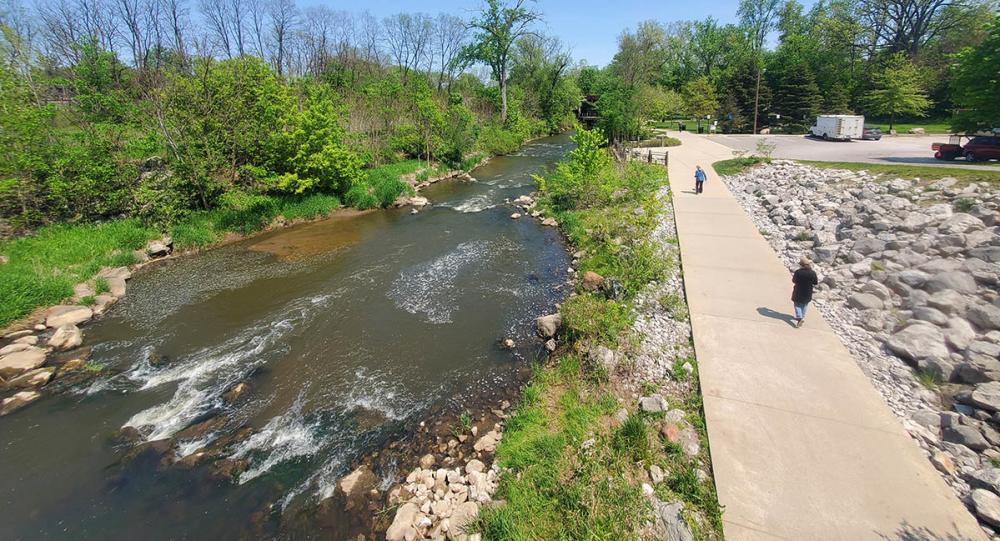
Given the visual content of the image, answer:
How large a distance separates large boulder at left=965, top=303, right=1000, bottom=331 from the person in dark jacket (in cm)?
274

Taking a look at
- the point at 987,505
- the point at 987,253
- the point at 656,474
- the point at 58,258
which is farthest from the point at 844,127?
the point at 58,258

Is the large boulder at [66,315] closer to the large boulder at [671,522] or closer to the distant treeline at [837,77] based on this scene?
the large boulder at [671,522]

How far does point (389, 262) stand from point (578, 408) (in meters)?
10.3

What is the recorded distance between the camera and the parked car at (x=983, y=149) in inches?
735

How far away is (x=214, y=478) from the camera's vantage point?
6.93 m

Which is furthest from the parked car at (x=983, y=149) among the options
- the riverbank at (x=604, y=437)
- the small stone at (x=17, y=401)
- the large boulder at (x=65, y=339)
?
the large boulder at (x=65, y=339)

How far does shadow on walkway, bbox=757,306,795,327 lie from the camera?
347 inches

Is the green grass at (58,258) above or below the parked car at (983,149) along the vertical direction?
below

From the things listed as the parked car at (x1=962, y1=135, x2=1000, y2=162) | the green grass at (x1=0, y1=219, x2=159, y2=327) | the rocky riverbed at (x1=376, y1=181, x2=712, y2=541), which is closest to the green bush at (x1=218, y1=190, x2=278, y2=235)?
the green grass at (x1=0, y1=219, x2=159, y2=327)

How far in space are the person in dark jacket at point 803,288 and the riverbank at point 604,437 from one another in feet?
7.05

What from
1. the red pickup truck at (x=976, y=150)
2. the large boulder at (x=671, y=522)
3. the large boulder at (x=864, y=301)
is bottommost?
the large boulder at (x=671, y=522)

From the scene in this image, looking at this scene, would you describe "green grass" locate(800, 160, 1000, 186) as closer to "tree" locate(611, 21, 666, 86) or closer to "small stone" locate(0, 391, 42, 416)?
"small stone" locate(0, 391, 42, 416)

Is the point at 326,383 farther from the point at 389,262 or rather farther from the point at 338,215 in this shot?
the point at 338,215

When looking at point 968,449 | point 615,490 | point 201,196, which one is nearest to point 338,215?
point 201,196
